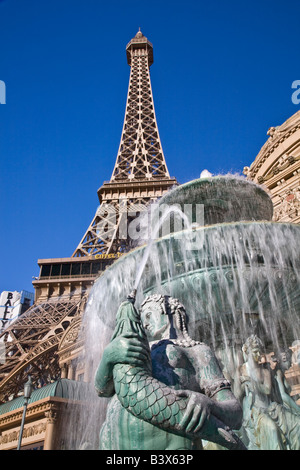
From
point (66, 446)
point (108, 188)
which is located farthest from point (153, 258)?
point (108, 188)

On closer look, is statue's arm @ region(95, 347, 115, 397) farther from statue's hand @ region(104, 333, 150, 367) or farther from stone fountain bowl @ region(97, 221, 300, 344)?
stone fountain bowl @ region(97, 221, 300, 344)

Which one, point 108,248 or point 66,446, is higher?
point 108,248

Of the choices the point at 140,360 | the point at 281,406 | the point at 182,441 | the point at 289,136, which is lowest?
the point at 182,441

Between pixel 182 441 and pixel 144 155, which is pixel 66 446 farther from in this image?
pixel 144 155

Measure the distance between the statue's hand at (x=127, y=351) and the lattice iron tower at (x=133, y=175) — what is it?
114ft

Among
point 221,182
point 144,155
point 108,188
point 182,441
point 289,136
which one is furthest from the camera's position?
point 144,155

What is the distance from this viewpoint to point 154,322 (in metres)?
3.17

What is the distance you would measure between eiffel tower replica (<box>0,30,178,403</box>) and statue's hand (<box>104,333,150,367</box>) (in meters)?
12.3

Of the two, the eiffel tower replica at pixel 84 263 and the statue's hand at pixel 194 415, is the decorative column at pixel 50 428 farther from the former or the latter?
the statue's hand at pixel 194 415

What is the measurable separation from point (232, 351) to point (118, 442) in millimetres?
3456

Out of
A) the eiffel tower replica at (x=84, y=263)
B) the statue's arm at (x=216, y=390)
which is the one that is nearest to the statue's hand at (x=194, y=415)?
the statue's arm at (x=216, y=390)

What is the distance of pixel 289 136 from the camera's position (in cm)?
1438

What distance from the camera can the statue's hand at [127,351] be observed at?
2.48 meters

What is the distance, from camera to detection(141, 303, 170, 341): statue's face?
3.12 metres
